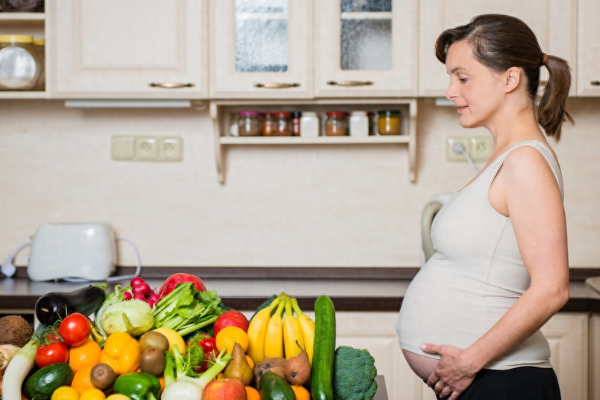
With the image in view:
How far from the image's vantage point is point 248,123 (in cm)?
223

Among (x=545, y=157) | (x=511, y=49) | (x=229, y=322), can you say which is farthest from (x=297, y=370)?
(x=511, y=49)

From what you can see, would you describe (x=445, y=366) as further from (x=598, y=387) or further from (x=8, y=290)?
(x=8, y=290)

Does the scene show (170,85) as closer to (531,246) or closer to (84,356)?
(84,356)

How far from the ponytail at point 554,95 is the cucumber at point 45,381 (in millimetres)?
939

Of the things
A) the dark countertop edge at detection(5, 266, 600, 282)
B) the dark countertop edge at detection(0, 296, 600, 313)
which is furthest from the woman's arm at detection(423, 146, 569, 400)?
the dark countertop edge at detection(5, 266, 600, 282)

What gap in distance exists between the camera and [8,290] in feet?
6.71

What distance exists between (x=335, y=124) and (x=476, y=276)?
1217 mm

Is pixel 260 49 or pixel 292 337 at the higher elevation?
pixel 260 49

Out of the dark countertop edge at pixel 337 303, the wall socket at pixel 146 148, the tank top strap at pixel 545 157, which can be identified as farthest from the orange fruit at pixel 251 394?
the wall socket at pixel 146 148

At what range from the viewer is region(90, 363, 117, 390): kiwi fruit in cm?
87

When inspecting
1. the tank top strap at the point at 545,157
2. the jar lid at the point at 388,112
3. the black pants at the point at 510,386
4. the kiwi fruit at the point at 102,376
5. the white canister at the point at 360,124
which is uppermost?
the jar lid at the point at 388,112

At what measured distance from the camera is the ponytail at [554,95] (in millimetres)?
1165

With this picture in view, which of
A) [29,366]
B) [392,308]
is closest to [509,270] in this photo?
[29,366]

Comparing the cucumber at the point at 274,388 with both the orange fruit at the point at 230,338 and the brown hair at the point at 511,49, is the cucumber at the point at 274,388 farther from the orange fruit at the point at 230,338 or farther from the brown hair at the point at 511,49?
the brown hair at the point at 511,49
